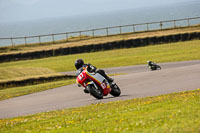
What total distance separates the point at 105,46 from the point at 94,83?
33.6 metres

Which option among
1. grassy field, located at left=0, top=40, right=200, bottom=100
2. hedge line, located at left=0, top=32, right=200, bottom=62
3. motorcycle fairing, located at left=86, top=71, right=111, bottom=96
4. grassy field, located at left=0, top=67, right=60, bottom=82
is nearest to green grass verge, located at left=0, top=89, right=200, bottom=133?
motorcycle fairing, located at left=86, top=71, right=111, bottom=96

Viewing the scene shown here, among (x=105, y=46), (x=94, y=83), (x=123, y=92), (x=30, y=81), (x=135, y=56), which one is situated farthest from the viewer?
(x=105, y=46)

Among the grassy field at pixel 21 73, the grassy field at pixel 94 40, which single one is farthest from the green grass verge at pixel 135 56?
the grassy field at pixel 21 73

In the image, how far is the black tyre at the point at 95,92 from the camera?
49.5 feet

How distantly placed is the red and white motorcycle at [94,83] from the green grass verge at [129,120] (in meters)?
2.11

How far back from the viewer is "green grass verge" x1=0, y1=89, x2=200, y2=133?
823 cm

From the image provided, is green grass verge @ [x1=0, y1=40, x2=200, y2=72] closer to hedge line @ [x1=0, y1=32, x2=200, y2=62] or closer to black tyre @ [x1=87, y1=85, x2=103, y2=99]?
hedge line @ [x1=0, y1=32, x2=200, y2=62]

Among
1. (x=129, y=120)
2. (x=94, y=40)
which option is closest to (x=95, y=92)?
(x=129, y=120)

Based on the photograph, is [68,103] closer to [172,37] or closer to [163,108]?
[163,108]

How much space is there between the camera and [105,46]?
48.6 meters

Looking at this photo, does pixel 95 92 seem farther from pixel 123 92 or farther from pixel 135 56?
pixel 135 56

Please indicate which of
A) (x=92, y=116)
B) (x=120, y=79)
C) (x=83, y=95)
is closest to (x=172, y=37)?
(x=120, y=79)

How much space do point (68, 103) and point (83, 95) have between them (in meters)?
2.24

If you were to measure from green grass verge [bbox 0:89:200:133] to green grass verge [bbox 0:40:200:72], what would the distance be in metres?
21.0
